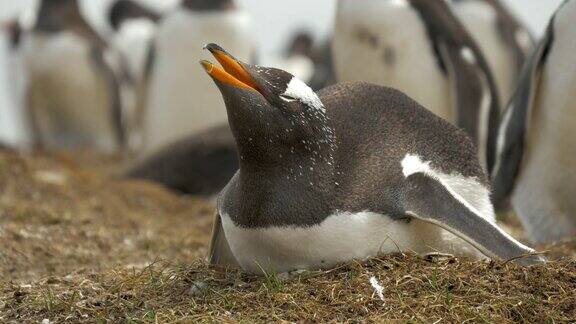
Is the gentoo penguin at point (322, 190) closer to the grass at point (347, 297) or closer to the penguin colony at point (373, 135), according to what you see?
the penguin colony at point (373, 135)

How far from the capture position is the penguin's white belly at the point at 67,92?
1717cm

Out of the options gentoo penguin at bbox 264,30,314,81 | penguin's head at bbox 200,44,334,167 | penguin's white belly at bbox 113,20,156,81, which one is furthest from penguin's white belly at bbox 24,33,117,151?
penguin's head at bbox 200,44,334,167

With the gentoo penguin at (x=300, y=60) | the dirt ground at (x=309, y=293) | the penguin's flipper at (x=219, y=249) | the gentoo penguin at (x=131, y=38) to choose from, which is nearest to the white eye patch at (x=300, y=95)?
the dirt ground at (x=309, y=293)

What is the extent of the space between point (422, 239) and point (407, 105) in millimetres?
725

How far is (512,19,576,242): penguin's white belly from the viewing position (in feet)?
23.5

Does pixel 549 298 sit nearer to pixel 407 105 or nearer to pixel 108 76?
pixel 407 105

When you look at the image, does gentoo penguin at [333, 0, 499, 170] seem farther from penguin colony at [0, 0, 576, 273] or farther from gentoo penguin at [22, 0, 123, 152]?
gentoo penguin at [22, 0, 123, 152]

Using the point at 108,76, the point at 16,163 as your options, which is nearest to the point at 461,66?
the point at 16,163

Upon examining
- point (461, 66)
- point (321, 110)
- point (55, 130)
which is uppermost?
point (321, 110)

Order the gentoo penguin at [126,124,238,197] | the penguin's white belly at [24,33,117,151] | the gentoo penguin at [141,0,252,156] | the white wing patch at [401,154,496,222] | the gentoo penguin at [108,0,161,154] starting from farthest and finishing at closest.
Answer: the gentoo penguin at [108,0,161,154], the penguin's white belly at [24,33,117,151], the gentoo penguin at [141,0,252,156], the gentoo penguin at [126,124,238,197], the white wing patch at [401,154,496,222]

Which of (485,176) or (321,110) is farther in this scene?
(485,176)

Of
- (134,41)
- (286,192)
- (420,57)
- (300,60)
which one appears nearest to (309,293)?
(286,192)

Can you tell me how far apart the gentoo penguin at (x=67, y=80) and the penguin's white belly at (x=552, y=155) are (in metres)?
10.4

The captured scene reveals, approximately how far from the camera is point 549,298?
4.97m
